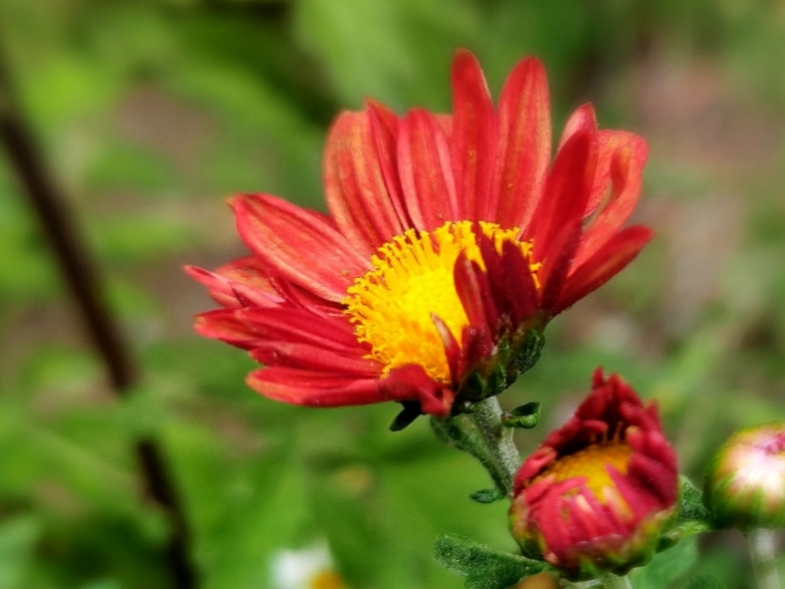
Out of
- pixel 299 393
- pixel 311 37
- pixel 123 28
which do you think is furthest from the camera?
pixel 123 28

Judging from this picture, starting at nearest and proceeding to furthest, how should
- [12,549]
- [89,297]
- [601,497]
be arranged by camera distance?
[601,497] → [12,549] → [89,297]

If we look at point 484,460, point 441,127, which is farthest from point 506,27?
point 484,460

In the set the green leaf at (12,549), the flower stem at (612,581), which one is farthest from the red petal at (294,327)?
the green leaf at (12,549)

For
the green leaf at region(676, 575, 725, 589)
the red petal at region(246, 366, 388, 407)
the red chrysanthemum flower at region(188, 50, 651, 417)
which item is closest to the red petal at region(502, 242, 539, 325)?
the red chrysanthemum flower at region(188, 50, 651, 417)

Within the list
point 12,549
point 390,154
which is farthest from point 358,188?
point 12,549

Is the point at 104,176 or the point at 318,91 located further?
the point at 318,91

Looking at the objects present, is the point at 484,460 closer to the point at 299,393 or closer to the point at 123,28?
the point at 299,393

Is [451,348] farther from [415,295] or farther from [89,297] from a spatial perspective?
[89,297]

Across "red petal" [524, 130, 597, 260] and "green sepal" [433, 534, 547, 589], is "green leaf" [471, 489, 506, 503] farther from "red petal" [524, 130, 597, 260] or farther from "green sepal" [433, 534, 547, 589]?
"red petal" [524, 130, 597, 260]
